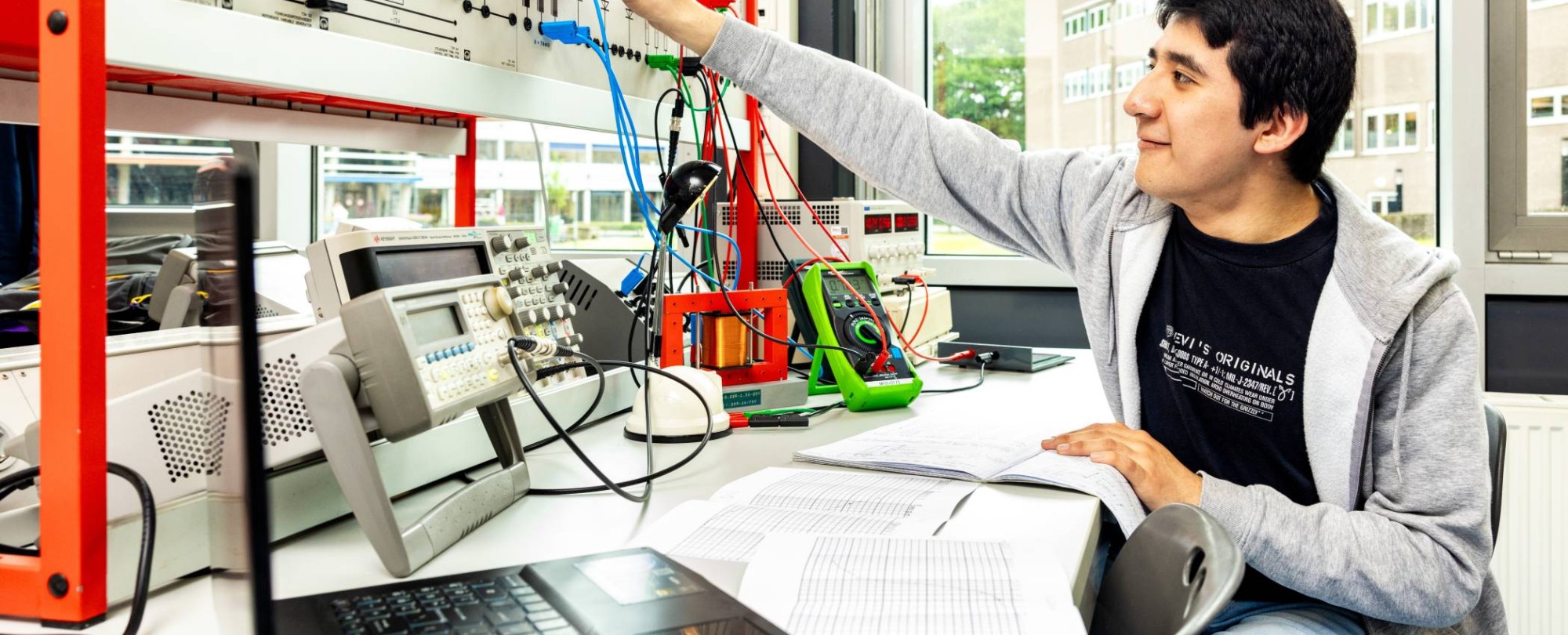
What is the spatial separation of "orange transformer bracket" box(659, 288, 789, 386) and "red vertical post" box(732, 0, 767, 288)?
389 mm

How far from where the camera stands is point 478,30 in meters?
1.33

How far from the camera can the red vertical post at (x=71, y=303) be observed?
0.70 metres

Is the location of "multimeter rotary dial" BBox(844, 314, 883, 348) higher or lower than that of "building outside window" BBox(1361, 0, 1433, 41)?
lower

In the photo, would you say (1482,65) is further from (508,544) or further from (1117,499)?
(508,544)

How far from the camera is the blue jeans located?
1118 millimetres

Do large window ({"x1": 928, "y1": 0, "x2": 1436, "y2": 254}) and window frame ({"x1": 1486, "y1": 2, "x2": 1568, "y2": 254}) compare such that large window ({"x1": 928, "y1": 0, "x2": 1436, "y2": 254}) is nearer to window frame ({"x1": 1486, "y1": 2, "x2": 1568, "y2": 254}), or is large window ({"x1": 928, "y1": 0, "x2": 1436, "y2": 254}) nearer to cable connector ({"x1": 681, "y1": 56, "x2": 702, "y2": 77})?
window frame ({"x1": 1486, "y1": 2, "x2": 1568, "y2": 254})

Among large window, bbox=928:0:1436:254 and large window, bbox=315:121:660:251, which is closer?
large window, bbox=928:0:1436:254

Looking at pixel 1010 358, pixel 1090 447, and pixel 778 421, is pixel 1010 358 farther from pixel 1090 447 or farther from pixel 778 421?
pixel 1090 447

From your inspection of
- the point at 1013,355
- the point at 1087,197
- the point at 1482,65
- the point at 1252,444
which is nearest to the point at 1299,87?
the point at 1087,197

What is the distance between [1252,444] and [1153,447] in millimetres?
164

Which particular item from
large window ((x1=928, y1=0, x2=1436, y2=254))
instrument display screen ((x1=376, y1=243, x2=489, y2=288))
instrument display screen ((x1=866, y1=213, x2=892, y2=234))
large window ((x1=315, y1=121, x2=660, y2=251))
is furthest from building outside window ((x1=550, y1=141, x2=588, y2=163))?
instrument display screen ((x1=376, y1=243, x2=489, y2=288))

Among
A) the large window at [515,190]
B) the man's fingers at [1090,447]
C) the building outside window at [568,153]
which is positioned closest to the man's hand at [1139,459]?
the man's fingers at [1090,447]

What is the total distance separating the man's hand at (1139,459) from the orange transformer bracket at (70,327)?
973 mm

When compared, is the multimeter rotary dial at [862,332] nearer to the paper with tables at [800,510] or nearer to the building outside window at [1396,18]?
the paper with tables at [800,510]
